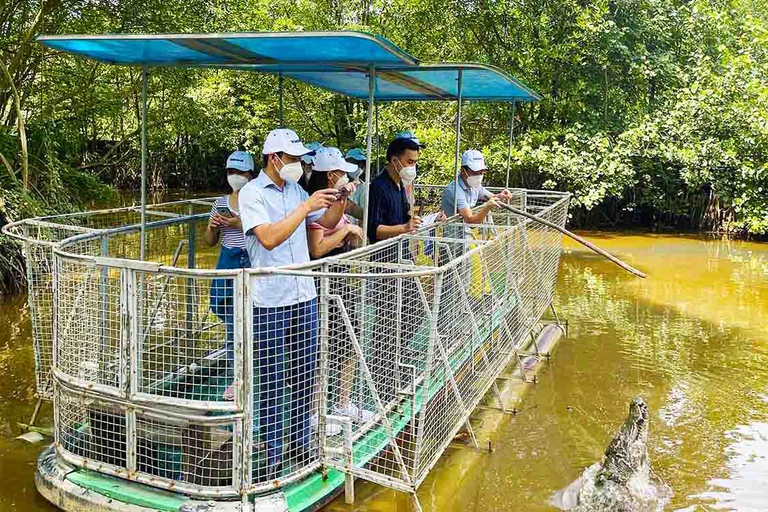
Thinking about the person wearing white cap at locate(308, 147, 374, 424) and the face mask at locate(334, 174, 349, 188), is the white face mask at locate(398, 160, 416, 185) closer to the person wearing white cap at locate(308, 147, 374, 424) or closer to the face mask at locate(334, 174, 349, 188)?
the person wearing white cap at locate(308, 147, 374, 424)

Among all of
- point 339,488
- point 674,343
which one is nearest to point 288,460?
point 339,488

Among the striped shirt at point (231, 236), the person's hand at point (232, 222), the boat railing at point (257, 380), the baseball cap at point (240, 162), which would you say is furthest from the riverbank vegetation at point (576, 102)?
the boat railing at point (257, 380)

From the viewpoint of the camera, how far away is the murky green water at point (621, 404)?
5.23 meters

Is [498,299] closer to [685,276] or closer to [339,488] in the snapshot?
[339,488]

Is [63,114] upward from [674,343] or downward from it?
upward

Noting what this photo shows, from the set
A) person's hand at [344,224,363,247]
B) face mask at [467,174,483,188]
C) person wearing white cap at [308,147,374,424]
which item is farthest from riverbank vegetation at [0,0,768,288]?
person wearing white cap at [308,147,374,424]

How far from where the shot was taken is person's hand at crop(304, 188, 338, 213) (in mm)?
4180

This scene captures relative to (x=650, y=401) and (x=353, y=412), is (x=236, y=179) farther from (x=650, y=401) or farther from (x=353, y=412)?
(x=650, y=401)

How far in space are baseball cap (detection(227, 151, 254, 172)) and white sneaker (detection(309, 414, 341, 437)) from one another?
6.87 feet

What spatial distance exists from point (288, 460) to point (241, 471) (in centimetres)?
31

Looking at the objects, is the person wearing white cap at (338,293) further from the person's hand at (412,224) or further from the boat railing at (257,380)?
the person's hand at (412,224)

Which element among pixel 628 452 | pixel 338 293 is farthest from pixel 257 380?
pixel 628 452

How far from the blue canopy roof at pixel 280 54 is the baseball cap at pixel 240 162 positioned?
0.72 m

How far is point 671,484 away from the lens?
17.8ft
